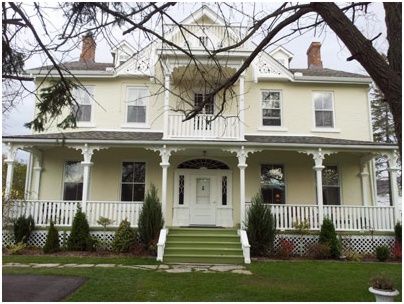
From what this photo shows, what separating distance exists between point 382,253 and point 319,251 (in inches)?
77.1

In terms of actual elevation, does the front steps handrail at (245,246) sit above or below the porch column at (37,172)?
below

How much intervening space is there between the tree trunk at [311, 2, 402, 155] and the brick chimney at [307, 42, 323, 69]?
1456 cm

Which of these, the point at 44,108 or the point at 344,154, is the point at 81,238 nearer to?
the point at 44,108

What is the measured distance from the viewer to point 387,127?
2372 cm

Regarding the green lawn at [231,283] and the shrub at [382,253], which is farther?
the shrub at [382,253]

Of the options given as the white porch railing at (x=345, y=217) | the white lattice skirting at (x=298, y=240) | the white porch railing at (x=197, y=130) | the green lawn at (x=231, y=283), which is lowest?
the green lawn at (x=231, y=283)

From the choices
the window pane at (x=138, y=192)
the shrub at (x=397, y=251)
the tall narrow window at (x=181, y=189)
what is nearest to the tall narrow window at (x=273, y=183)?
the tall narrow window at (x=181, y=189)

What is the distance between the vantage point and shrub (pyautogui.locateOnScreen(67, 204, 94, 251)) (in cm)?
1138

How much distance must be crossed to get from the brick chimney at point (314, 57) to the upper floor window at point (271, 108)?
14.6 ft

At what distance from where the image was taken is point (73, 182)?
1395 centimetres

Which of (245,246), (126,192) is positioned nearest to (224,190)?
(245,246)

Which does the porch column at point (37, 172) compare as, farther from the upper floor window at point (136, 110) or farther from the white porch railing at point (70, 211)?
the upper floor window at point (136, 110)

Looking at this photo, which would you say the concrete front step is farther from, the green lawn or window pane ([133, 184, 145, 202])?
window pane ([133, 184, 145, 202])

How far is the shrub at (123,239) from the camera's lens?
11.4 metres
